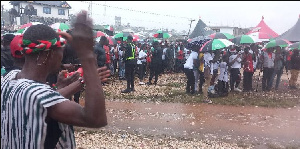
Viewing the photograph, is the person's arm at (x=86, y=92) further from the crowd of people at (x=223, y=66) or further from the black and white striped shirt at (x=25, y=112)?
the crowd of people at (x=223, y=66)

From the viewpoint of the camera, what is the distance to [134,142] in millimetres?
5156

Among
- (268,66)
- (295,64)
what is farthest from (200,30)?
(268,66)

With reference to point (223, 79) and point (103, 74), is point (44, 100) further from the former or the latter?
point (223, 79)

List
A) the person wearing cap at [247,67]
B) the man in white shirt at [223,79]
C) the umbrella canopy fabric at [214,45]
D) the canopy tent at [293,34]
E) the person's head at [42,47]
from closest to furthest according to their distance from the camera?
the person's head at [42,47] < the umbrella canopy fabric at [214,45] < the man in white shirt at [223,79] < the person wearing cap at [247,67] < the canopy tent at [293,34]

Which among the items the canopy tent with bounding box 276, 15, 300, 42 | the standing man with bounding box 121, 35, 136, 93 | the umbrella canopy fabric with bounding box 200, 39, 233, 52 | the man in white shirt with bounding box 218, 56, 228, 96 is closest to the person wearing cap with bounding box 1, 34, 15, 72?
the standing man with bounding box 121, 35, 136, 93

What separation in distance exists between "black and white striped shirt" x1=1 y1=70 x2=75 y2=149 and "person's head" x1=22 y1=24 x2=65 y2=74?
0.14 metres

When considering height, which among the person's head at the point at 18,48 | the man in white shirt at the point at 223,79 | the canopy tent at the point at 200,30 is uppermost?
the canopy tent at the point at 200,30

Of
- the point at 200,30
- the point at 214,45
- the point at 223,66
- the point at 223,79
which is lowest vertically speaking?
the point at 223,79

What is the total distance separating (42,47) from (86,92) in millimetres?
394

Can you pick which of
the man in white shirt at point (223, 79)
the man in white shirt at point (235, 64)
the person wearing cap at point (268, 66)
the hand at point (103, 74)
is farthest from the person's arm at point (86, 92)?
the person wearing cap at point (268, 66)

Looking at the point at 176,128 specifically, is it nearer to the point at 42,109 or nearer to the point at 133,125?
the point at 133,125

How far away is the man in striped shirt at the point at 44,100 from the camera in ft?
4.74

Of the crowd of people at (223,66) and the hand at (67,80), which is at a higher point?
the hand at (67,80)

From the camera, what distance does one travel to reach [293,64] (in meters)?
11.0
